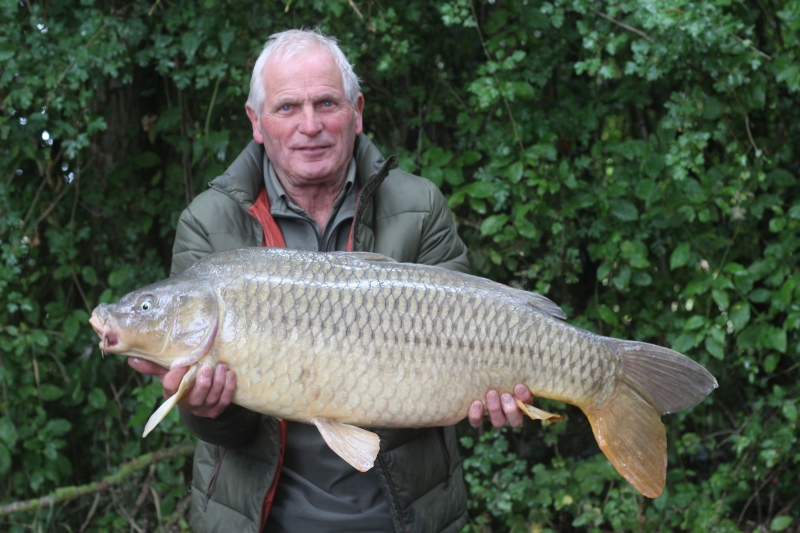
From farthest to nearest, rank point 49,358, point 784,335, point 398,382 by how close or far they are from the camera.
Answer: point 49,358
point 784,335
point 398,382

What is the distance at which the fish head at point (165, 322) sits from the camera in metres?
1.35

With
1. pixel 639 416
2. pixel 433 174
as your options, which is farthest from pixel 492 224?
pixel 639 416

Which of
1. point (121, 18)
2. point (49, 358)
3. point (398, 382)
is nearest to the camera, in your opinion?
point (398, 382)

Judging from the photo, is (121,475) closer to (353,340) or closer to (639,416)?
(353,340)

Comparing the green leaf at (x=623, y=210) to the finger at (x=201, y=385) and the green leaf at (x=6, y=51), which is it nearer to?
the finger at (x=201, y=385)

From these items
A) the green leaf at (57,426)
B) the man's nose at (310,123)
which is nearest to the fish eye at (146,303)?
the man's nose at (310,123)

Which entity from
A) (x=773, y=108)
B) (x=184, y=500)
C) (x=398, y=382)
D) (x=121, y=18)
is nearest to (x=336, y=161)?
(x=398, y=382)

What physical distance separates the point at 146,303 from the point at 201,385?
174 millimetres

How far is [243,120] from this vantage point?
2.93 metres

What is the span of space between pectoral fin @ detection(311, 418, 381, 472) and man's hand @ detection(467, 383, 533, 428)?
0.17 metres

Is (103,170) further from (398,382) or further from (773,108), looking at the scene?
(773,108)

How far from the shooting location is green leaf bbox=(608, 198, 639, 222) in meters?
2.65

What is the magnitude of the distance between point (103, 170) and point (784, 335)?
2.23 metres

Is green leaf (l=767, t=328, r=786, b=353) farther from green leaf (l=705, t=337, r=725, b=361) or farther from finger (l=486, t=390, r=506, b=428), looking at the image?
finger (l=486, t=390, r=506, b=428)
